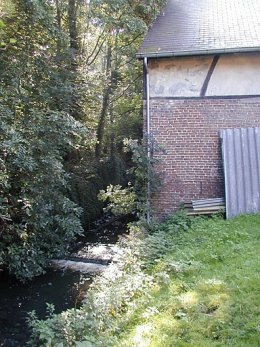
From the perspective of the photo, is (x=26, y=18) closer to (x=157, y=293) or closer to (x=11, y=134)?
(x=11, y=134)

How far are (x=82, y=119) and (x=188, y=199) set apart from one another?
527 cm

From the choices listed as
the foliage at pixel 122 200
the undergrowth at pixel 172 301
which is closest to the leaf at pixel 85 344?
the undergrowth at pixel 172 301

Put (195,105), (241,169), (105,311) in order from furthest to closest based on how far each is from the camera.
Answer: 1. (195,105)
2. (241,169)
3. (105,311)

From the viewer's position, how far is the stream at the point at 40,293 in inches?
229

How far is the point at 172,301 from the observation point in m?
4.52

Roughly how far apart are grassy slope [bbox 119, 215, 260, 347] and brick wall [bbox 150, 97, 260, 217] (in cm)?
211

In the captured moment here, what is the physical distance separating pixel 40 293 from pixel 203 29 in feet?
24.4

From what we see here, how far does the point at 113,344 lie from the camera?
12.2 feet

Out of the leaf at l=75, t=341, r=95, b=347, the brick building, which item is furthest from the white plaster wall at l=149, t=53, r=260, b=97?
the leaf at l=75, t=341, r=95, b=347

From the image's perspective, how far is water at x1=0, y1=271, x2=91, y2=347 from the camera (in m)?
5.74

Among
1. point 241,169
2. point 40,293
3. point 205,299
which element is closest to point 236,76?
point 241,169

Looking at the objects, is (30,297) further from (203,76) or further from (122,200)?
(203,76)

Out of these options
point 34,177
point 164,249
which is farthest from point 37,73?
point 164,249

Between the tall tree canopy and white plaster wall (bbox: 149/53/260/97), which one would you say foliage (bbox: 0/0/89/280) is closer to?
the tall tree canopy
